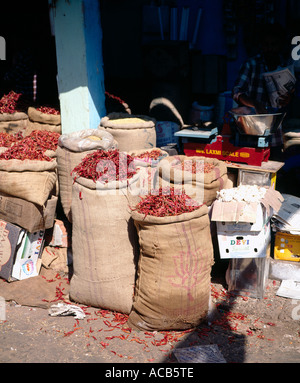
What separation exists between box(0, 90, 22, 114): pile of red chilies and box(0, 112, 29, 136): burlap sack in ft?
0.33

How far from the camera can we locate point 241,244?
14.0 feet

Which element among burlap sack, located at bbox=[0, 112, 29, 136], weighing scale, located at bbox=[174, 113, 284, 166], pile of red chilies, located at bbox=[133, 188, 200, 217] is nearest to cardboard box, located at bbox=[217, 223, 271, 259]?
pile of red chilies, located at bbox=[133, 188, 200, 217]

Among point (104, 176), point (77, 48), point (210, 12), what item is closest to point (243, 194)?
point (104, 176)

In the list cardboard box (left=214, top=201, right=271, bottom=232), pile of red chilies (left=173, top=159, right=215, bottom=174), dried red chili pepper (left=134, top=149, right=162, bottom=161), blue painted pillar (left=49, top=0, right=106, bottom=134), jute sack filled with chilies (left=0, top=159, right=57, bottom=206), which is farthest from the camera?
blue painted pillar (left=49, top=0, right=106, bottom=134)

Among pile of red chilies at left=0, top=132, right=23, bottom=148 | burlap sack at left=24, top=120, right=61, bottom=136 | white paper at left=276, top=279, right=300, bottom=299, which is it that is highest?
burlap sack at left=24, top=120, right=61, bottom=136

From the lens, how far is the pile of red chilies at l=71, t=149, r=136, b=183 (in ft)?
13.1

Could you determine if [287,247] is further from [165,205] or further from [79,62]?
[79,62]

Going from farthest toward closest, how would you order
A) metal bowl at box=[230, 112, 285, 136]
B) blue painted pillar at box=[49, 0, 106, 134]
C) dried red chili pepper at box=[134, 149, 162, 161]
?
blue painted pillar at box=[49, 0, 106, 134]
dried red chili pepper at box=[134, 149, 162, 161]
metal bowl at box=[230, 112, 285, 136]

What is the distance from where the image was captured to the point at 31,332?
149 inches

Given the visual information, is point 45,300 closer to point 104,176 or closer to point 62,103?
point 104,176

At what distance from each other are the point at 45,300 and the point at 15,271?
0.50 m

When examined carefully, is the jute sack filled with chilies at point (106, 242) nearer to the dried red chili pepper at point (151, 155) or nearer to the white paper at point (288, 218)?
the dried red chili pepper at point (151, 155)

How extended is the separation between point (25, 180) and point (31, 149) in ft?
1.57

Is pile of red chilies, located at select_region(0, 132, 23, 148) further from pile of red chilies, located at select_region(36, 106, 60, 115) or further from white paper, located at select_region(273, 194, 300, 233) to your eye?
white paper, located at select_region(273, 194, 300, 233)
